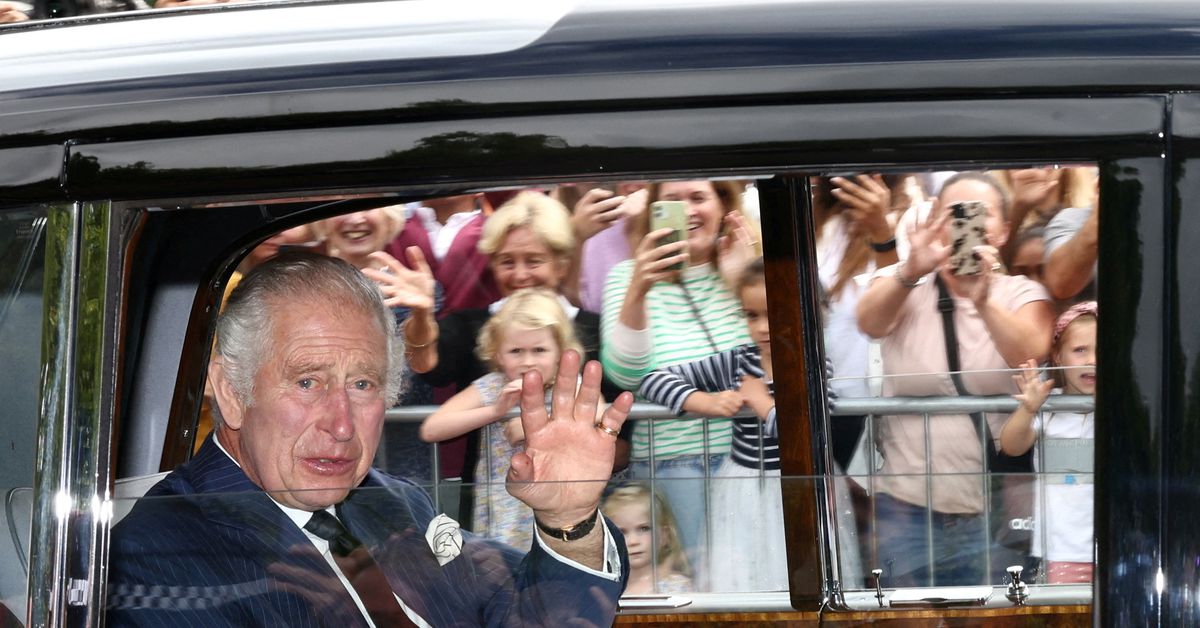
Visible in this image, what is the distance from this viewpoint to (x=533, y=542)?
59.4 inches

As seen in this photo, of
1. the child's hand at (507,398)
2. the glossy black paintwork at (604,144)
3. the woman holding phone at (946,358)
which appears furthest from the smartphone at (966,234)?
the glossy black paintwork at (604,144)

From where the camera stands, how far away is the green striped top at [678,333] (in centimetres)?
226

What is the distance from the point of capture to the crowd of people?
60.3 inches

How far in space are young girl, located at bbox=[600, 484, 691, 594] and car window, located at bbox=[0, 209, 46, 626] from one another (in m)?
0.61

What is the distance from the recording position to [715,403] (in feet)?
8.00

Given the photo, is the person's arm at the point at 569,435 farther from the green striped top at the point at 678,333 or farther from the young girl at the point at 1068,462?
the young girl at the point at 1068,462

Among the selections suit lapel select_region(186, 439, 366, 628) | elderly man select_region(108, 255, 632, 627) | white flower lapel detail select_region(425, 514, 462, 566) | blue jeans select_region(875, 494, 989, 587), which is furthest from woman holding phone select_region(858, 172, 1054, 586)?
suit lapel select_region(186, 439, 366, 628)

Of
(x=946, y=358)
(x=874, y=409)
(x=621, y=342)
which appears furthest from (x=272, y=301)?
(x=946, y=358)

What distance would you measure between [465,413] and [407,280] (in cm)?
33

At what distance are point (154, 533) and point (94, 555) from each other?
101mm

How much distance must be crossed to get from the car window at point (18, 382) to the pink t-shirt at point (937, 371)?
3.59 feet

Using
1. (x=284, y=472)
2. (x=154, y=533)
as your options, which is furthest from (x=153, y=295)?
(x=154, y=533)

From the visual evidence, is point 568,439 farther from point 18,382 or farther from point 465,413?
point 18,382

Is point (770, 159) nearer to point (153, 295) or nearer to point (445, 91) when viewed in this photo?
point (445, 91)
